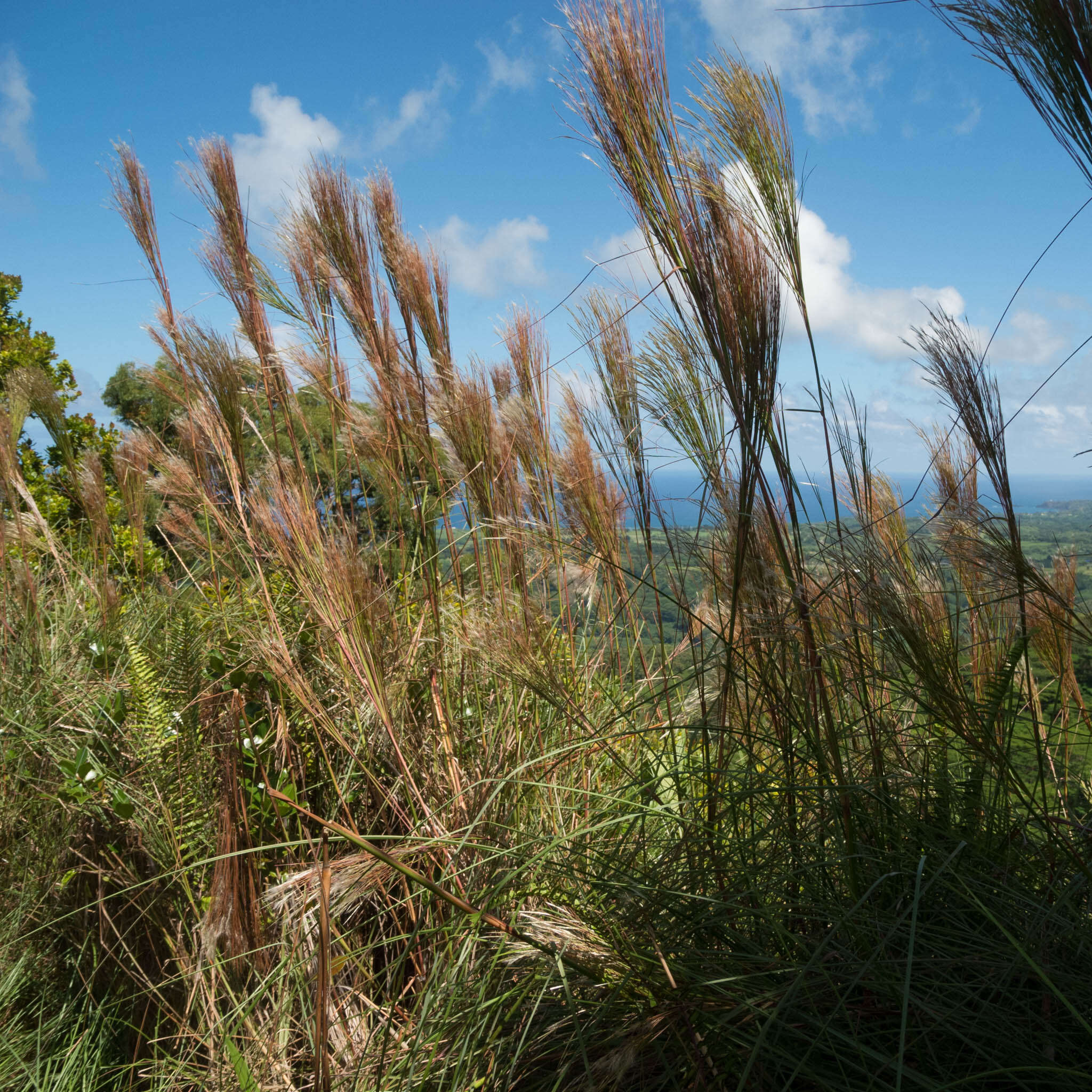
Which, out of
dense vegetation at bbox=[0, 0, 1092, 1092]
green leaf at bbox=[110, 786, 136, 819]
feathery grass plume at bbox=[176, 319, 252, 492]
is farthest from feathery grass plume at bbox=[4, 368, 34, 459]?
green leaf at bbox=[110, 786, 136, 819]

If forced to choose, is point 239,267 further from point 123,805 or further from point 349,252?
point 123,805

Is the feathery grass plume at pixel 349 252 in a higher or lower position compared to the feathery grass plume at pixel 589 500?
higher

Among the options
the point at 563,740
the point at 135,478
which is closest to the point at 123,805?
the point at 563,740

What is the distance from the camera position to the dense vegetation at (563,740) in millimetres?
1018

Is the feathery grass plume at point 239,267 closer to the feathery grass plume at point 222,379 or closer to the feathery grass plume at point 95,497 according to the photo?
the feathery grass plume at point 222,379

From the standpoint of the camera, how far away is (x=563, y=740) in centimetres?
190

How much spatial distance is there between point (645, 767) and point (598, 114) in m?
1.23

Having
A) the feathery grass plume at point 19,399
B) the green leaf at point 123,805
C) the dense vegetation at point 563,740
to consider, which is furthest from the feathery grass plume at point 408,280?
the feathery grass plume at point 19,399

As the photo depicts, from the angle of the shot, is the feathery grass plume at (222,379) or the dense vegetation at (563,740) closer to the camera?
the dense vegetation at (563,740)

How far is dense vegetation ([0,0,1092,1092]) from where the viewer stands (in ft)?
3.34

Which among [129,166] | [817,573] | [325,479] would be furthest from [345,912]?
[129,166]

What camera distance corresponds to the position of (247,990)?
148 cm

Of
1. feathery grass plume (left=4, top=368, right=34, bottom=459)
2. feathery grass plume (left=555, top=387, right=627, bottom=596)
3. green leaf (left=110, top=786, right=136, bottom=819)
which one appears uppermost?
feathery grass plume (left=4, top=368, right=34, bottom=459)

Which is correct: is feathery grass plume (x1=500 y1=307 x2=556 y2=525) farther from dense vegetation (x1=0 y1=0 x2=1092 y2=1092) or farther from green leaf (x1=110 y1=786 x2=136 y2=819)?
green leaf (x1=110 y1=786 x2=136 y2=819)
